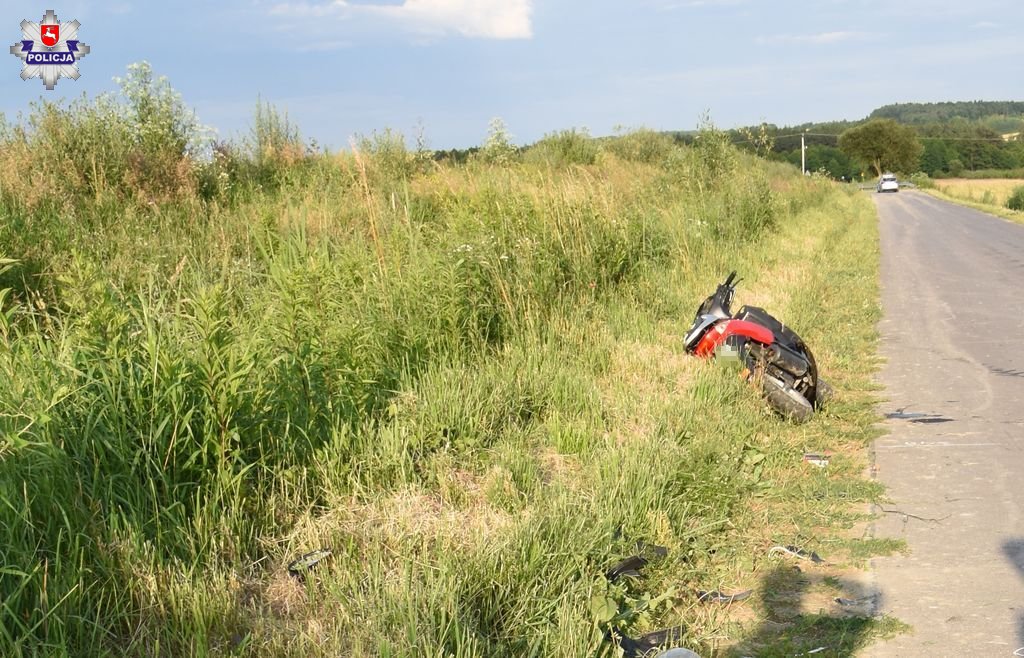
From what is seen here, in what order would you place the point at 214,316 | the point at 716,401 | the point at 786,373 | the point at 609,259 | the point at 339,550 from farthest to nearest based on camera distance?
the point at 609,259 < the point at 786,373 < the point at 716,401 < the point at 214,316 < the point at 339,550

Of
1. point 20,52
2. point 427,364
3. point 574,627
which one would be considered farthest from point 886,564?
point 20,52

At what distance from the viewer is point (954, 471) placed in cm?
567

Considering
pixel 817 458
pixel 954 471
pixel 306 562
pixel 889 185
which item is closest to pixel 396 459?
pixel 306 562

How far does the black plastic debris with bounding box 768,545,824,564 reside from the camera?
176 inches

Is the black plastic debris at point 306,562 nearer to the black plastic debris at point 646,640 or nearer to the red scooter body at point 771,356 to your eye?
the black plastic debris at point 646,640

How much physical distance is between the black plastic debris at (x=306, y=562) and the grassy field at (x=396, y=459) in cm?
4

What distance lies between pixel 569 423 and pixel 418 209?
21.7 feet

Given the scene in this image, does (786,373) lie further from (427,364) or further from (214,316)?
(214,316)

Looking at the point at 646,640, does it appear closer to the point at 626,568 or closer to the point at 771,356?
the point at 626,568

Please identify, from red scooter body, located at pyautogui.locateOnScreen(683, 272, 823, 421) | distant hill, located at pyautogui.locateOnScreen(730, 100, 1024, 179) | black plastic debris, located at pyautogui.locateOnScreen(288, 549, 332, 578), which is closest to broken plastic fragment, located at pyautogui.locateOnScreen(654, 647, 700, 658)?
black plastic debris, located at pyautogui.locateOnScreen(288, 549, 332, 578)

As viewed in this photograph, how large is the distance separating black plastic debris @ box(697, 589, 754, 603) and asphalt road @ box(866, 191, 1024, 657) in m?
0.57

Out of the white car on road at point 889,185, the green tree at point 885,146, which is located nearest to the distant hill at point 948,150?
the green tree at point 885,146

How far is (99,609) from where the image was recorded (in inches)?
121

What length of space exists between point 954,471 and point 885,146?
135 meters
